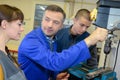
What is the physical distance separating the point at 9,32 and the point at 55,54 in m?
0.31

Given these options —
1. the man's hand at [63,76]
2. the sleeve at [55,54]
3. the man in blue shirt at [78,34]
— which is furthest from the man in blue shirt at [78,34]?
the sleeve at [55,54]

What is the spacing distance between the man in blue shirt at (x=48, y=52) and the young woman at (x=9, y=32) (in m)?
0.14

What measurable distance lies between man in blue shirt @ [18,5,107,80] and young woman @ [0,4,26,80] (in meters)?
0.14

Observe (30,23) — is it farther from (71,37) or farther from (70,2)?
(71,37)

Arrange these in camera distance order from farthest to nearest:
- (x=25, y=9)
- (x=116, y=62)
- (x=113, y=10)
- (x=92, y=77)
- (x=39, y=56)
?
1. (x=25, y=9)
2. (x=116, y=62)
3. (x=92, y=77)
4. (x=39, y=56)
5. (x=113, y=10)

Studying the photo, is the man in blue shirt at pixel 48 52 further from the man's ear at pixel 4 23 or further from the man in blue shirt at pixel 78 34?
the man in blue shirt at pixel 78 34

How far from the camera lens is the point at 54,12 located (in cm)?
152

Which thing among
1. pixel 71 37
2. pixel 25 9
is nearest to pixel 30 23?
Result: pixel 25 9

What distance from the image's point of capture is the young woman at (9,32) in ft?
3.62

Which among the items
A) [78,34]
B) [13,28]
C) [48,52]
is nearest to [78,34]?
[78,34]

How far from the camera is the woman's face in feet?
3.85

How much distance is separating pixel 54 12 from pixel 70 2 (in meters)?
2.39

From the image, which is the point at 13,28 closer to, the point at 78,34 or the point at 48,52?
the point at 48,52

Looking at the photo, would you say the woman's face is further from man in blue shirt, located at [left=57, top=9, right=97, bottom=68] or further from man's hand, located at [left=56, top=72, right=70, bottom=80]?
man in blue shirt, located at [left=57, top=9, right=97, bottom=68]
